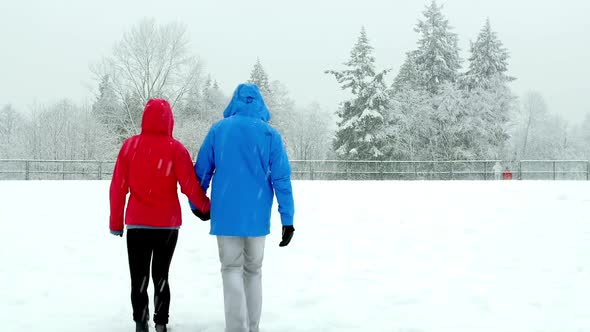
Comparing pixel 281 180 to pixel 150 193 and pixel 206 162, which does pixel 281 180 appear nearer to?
pixel 206 162

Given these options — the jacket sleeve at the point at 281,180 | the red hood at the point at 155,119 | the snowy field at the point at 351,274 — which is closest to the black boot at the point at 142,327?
the snowy field at the point at 351,274

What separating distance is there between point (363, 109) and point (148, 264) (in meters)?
37.1

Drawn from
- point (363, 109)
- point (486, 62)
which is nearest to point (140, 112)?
point (363, 109)

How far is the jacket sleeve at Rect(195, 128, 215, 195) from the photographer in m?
3.58

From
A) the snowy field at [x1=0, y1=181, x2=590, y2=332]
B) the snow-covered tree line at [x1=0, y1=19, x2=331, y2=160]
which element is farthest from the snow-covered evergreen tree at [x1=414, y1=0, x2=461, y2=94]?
the snowy field at [x1=0, y1=181, x2=590, y2=332]

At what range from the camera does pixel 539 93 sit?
64.6 m

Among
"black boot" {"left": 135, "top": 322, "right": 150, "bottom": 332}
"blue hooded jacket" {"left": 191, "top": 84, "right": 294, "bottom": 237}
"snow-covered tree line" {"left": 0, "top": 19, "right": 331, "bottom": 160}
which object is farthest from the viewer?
"snow-covered tree line" {"left": 0, "top": 19, "right": 331, "bottom": 160}

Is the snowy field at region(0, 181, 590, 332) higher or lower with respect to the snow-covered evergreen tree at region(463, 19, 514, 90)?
lower

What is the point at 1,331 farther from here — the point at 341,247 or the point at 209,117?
the point at 209,117

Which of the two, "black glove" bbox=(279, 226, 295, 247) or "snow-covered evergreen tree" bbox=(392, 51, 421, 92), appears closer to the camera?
"black glove" bbox=(279, 226, 295, 247)

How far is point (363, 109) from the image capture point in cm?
3984

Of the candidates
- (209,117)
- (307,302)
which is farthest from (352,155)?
(307,302)

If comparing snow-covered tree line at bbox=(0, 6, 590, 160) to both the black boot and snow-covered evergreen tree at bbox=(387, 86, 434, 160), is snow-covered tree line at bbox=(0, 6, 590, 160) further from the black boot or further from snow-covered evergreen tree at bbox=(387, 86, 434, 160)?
the black boot

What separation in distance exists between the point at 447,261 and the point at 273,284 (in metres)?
2.42
